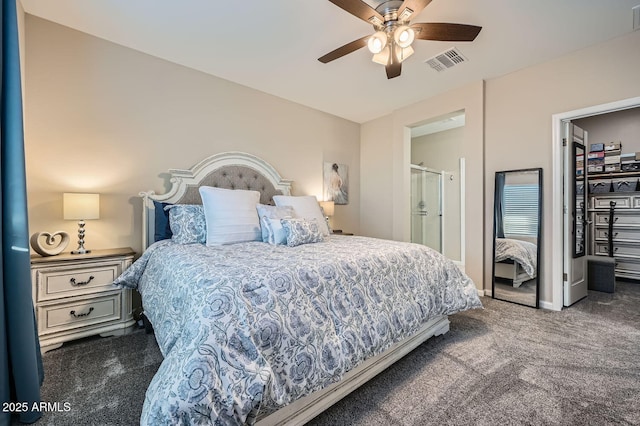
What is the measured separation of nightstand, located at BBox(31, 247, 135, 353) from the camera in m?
1.94

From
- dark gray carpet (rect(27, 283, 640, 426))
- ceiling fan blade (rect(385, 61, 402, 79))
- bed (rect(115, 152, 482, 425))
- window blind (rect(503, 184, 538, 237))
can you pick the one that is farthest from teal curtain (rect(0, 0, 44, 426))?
window blind (rect(503, 184, 538, 237))

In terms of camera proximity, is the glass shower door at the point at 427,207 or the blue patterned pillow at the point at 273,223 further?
the glass shower door at the point at 427,207

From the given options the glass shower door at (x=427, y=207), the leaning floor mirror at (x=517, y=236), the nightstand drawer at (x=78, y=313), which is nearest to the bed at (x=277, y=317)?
the nightstand drawer at (x=78, y=313)

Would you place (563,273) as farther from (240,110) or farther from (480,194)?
(240,110)

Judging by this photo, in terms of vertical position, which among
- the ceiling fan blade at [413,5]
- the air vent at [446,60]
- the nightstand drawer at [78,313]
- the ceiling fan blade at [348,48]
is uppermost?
the air vent at [446,60]

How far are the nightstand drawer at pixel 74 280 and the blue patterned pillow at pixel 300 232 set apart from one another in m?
1.42

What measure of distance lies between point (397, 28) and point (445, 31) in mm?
333

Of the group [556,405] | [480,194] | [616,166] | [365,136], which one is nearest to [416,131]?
[365,136]

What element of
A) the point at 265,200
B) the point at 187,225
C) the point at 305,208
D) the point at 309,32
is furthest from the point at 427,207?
the point at 187,225

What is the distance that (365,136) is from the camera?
4.74m

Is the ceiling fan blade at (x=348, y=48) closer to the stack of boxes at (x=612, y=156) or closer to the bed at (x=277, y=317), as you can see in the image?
the bed at (x=277, y=317)

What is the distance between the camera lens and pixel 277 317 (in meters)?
1.18

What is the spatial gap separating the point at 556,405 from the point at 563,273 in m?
1.98

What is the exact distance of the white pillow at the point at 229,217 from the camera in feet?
7.70
